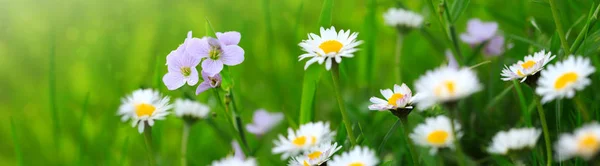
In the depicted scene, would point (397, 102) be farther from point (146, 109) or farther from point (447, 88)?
point (146, 109)

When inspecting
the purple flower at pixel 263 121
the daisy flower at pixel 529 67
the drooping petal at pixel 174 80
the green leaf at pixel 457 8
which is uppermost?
the purple flower at pixel 263 121

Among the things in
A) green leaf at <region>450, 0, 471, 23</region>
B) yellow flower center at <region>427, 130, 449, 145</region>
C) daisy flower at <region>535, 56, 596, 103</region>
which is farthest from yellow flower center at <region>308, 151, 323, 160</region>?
green leaf at <region>450, 0, 471, 23</region>

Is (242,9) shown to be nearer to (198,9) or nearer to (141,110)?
(198,9)

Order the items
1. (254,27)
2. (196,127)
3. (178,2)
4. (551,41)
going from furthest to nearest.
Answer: (178,2) → (254,27) → (196,127) → (551,41)

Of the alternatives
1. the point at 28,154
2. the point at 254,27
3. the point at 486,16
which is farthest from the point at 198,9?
the point at 486,16

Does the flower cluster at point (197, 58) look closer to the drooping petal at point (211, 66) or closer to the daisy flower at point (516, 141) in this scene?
the drooping petal at point (211, 66)

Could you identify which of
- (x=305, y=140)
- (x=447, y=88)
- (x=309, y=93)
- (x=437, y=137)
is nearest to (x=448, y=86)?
(x=447, y=88)

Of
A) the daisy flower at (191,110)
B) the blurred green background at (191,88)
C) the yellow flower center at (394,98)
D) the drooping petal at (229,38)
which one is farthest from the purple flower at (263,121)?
the yellow flower center at (394,98)

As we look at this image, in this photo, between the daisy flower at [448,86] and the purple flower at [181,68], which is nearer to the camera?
the daisy flower at [448,86]
